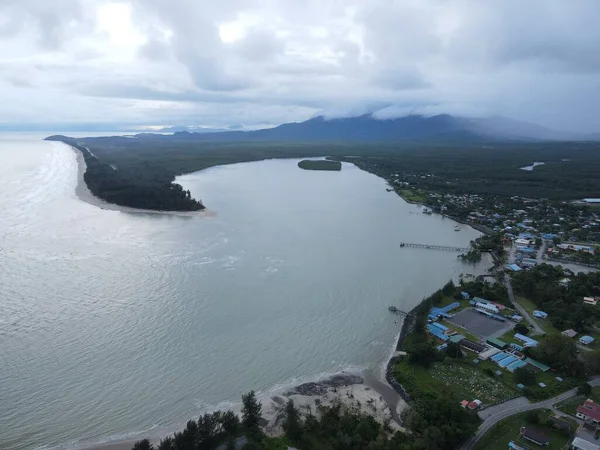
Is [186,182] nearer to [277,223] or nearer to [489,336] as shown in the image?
[277,223]

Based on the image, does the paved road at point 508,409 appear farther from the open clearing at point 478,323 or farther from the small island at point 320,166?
the small island at point 320,166

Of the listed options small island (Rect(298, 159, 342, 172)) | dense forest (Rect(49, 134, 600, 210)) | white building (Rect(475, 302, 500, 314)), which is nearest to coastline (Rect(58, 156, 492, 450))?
white building (Rect(475, 302, 500, 314))

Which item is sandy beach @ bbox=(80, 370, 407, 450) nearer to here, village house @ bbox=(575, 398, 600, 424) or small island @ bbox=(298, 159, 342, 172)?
village house @ bbox=(575, 398, 600, 424)

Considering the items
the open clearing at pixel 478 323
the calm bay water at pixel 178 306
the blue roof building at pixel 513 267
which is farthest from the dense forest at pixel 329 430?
the blue roof building at pixel 513 267

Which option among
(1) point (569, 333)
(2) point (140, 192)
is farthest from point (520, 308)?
(2) point (140, 192)

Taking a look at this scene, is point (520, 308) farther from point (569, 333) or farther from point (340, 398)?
point (340, 398)
